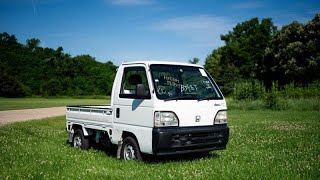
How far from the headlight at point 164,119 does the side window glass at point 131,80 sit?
1.12 m

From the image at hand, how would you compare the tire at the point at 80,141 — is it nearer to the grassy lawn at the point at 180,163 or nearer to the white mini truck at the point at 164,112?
the grassy lawn at the point at 180,163

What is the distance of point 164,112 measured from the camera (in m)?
8.79

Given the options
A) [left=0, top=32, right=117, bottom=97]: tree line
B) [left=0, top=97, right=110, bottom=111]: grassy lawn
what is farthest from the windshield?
[left=0, top=32, right=117, bottom=97]: tree line

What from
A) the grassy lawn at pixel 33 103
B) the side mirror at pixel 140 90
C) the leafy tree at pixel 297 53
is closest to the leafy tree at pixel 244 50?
the leafy tree at pixel 297 53

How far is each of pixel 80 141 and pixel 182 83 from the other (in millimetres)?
4463

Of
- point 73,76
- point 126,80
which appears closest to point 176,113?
point 126,80

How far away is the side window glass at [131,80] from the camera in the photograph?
9.79 meters

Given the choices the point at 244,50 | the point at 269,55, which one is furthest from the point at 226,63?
the point at 269,55

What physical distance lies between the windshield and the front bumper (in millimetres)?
785

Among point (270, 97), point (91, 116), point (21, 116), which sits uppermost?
point (91, 116)

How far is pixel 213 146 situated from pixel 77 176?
3.43 m

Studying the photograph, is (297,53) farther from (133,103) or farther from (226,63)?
(133,103)

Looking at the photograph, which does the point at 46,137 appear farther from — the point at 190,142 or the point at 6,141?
the point at 190,142

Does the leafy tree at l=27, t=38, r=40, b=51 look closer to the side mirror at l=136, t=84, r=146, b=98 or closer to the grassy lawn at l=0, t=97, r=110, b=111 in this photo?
the grassy lawn at l=0, t=97, r=110, b=111
